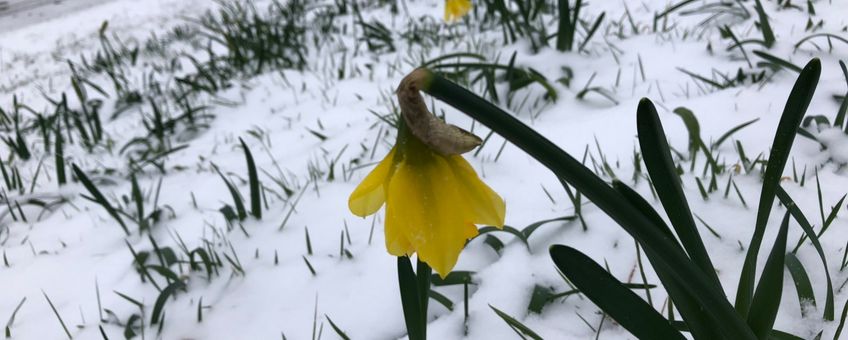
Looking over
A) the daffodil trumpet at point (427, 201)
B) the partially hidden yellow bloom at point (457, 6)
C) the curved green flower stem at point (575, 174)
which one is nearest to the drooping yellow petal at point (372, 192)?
the daffodil trumpet at point (427, 201)

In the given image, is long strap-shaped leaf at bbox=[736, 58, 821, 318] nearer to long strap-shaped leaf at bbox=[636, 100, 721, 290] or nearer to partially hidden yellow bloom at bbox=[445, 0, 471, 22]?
long strap-shaped leaf at bbox=[636, 100, 721, 290]

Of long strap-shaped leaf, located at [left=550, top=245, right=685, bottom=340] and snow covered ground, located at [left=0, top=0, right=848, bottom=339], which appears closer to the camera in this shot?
long strap-shaped leaf, located at [left=550, top=245, right=685, bottom=340]

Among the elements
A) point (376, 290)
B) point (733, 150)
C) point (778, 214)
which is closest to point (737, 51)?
point (733, 150)

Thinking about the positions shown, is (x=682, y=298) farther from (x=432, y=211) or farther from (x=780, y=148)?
(x=432, y=211)

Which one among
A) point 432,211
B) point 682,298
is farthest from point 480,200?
point 682,298

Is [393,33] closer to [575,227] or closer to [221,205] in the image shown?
[221,205]

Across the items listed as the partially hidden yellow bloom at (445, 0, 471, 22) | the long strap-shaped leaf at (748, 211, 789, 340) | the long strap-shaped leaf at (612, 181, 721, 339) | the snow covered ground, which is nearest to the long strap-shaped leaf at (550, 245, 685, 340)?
the long strap-shaped leaf at (612, 181, 721, 339)
